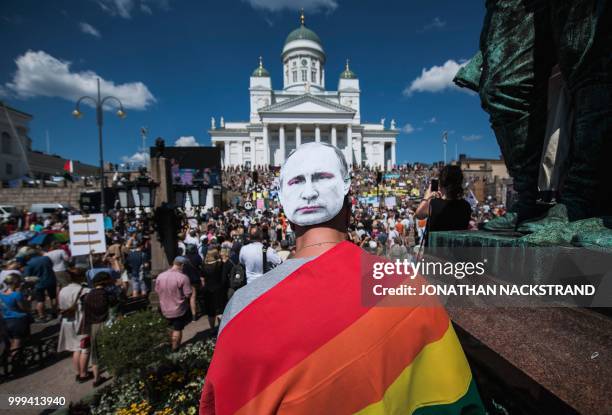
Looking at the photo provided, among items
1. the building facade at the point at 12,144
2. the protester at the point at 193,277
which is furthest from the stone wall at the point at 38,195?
the protester at the point at 193,277

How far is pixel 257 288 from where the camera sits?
1.05 m

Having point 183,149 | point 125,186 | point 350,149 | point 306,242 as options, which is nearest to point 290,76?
point 350,149

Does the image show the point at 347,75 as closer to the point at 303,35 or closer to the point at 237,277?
the point at 303,35

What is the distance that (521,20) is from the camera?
2207mm

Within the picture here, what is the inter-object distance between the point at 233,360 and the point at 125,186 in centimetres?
689

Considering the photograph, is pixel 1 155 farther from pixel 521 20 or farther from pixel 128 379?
pixel 521 20

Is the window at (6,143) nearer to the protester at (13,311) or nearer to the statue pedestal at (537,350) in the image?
the protester at (13,311)

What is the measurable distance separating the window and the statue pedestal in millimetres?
55963

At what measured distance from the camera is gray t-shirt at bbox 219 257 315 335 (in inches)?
40.1

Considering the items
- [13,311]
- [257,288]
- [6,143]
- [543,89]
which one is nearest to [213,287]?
[13,311]

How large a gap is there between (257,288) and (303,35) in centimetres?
7810

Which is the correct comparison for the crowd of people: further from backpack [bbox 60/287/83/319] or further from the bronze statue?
the bronze statue

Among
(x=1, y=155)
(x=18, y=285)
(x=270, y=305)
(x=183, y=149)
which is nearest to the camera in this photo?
(x=270, y=305)

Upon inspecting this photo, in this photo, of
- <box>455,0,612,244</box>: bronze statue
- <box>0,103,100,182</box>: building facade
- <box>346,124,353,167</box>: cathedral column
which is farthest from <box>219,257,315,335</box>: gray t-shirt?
<box>346,124,353,167</box>: cathedral column
